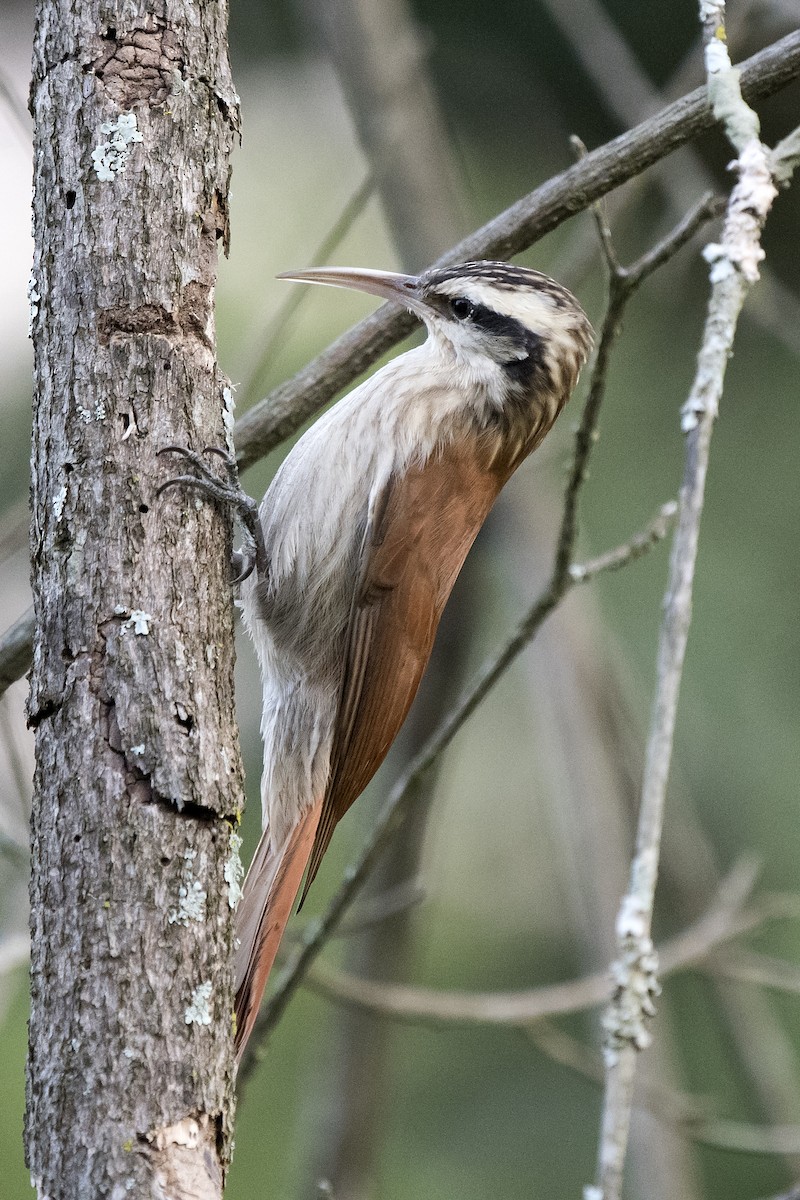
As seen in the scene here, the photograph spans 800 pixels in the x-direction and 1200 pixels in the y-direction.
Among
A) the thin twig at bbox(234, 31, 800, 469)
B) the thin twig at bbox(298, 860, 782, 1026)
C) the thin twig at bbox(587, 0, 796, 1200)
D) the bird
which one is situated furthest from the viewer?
the thin twig at bbox(298, 860, 782, 1026)

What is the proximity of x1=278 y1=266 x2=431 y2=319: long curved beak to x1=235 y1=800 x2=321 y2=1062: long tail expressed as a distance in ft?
3.69

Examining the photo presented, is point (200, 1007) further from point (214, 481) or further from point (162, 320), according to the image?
point (162, 320)

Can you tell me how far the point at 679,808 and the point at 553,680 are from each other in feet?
1.89

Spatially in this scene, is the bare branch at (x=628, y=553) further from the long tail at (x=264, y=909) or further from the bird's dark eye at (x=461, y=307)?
the long tail at (x=264, y=909)

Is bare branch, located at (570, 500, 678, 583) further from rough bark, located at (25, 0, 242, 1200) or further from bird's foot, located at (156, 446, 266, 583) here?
rough bark, located at (25, 0, 242, 1200)

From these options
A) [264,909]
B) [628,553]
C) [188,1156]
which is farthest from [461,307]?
[188,1156]

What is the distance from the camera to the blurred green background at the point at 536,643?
4078 mm

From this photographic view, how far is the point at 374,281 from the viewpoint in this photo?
2949 millimetres

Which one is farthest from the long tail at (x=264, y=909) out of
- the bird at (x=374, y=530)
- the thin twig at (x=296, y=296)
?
the thin twig at (x=296, y=296)

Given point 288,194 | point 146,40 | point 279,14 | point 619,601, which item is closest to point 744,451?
point 619,601

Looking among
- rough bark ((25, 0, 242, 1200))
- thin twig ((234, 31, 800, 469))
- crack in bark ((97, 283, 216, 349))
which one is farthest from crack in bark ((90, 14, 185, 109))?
thin twig ((234, 31, 800, 469))

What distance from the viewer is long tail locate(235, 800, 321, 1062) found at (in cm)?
239

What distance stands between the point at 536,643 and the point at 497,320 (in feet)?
5.12

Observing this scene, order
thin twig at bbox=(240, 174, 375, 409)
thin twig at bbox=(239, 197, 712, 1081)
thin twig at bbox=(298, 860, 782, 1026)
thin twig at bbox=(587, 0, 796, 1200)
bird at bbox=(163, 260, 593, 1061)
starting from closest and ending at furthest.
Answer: thin twig at bbox=(587, 0, 796, 1200) < thin twig at bbox=(239, 197, 712, 1081) < bird at bbox=(163, 260, 593, 1061) < thin twig at bbox=(240, 174, 375, 409) < thin twig at bbox=(298, 860, 782, 1026)
